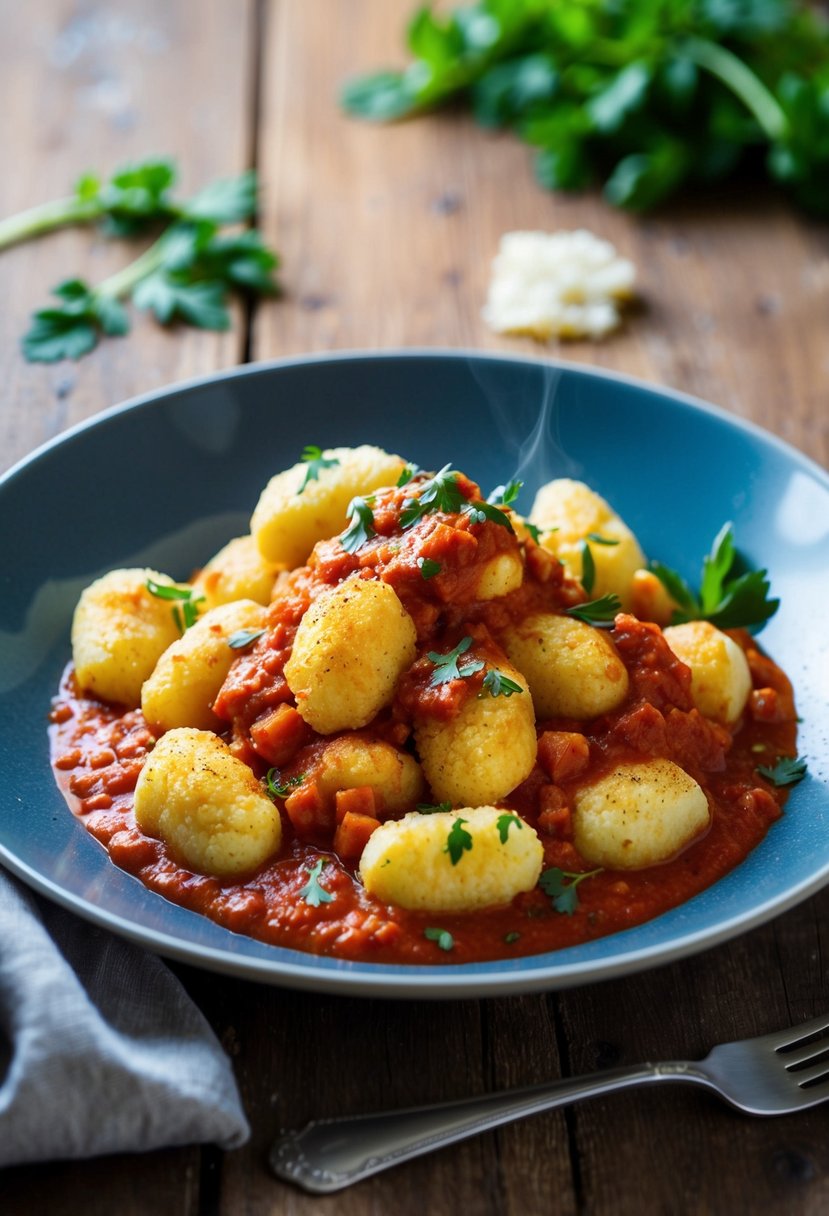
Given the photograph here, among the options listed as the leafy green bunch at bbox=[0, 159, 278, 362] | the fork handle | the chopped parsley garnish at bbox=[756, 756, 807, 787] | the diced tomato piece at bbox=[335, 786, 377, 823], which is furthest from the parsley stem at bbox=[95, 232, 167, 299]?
the fork handle

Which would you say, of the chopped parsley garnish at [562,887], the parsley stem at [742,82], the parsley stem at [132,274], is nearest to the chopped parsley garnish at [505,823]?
the chopped parsley garnish at [562,887]

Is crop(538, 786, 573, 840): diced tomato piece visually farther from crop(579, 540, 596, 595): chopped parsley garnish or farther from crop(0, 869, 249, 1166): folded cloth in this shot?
crop(0, 869, 249, 1166): folded cloth

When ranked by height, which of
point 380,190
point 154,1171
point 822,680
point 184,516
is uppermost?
point 380,190

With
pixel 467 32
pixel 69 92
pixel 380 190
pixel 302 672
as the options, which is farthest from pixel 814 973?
pixel 69 92

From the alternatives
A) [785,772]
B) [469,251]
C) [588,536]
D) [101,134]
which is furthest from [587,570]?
[101,134]

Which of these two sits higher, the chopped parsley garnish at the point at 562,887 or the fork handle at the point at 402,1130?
the chopped parsley garnish at the point at 562,887

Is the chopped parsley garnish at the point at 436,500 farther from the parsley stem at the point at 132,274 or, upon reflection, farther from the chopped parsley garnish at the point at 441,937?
the parsley stem at the point at 132,274

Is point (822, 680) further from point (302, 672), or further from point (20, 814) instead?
point (20, 814)
